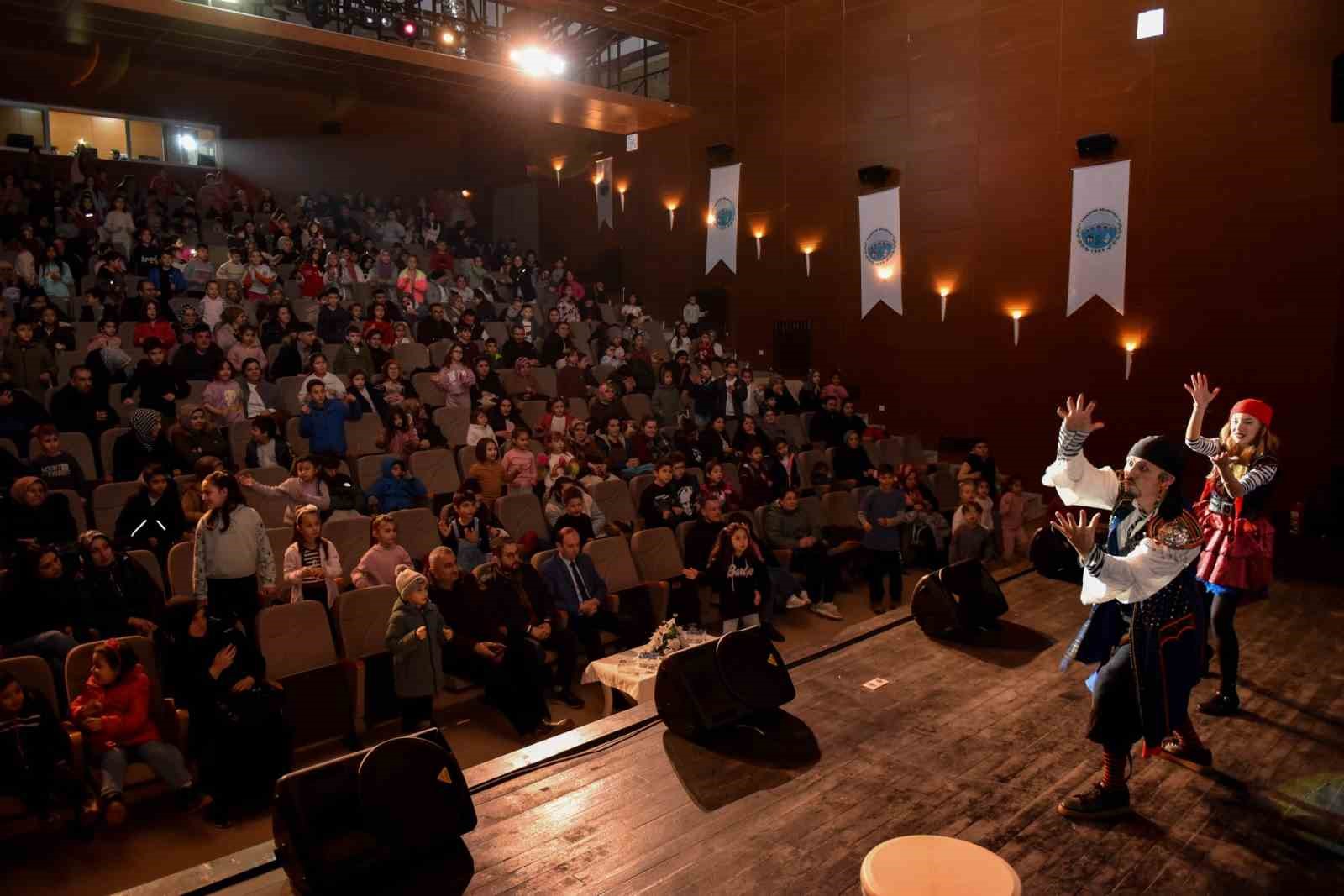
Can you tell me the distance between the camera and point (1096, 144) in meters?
8.55

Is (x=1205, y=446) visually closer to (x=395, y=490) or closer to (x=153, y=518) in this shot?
(x=395, y=490)

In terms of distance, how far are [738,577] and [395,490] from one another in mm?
2382

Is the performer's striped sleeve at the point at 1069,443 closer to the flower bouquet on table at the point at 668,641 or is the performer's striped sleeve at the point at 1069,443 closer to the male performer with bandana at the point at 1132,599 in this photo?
the male performer with bandana at the point at 1132,599

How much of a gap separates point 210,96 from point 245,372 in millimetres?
8832

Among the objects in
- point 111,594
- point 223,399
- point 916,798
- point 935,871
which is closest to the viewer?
point 935,871

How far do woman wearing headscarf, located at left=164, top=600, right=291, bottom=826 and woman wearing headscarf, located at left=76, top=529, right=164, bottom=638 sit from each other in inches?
17.6

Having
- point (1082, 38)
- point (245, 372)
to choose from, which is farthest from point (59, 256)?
point (1082, 38)

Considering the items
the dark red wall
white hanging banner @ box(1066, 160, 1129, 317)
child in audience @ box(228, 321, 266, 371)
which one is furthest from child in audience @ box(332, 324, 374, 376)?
white hanging banner @ box(1066, 160, 1129, 317)

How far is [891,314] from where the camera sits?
10.6 m

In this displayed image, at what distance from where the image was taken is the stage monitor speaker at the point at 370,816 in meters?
2.61

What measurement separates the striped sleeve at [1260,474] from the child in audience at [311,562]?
14.5ft

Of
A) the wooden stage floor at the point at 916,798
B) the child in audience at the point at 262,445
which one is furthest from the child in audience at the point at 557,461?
the wooden stage floor at the point at 916,798

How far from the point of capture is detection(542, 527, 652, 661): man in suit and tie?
526 centimetres

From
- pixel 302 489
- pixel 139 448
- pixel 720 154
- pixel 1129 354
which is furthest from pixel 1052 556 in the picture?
pixel 720 154
